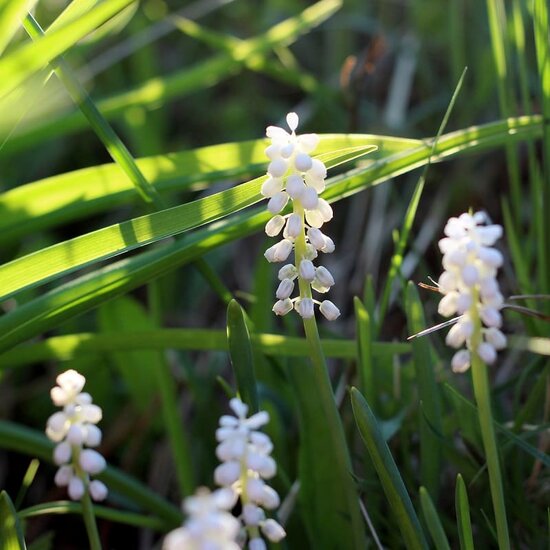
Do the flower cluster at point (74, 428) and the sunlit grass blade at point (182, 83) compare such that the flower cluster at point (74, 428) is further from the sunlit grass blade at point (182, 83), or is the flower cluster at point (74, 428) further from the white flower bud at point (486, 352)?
the sunlit grass blade at point (182, 83)

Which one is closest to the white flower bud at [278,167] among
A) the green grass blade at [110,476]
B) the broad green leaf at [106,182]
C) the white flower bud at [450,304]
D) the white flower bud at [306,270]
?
the white flower bud at [306,270]

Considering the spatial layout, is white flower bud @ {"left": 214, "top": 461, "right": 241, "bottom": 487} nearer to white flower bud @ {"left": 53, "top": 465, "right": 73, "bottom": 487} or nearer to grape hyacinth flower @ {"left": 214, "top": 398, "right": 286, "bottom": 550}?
grape hyacinth flower @ {"left": 214, "top": 398, "right": 286, "bottom": 550}

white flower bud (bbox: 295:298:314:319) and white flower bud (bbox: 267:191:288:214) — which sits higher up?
white flower bud (bbox: 267:191:288:214)

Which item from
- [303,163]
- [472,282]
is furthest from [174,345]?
[472,282]

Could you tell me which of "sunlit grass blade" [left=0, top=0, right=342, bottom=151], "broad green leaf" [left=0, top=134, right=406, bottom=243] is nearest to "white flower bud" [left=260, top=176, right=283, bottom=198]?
"broad green leaf" [left=0, top=134, right=406, bottom=243]

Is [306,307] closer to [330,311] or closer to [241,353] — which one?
[330,311]

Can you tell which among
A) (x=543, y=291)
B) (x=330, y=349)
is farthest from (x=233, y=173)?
(x=543, y=291)
